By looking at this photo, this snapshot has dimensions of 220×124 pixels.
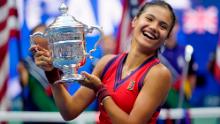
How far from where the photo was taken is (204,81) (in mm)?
4250

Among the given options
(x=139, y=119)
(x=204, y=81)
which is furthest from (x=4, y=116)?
(x=139, y=119)

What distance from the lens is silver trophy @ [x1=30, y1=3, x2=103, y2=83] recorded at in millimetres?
2166

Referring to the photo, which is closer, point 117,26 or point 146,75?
point 146,75

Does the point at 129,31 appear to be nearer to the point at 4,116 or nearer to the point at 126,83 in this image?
the point at 4,116

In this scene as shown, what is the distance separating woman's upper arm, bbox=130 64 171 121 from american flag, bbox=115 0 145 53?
1.92 metres

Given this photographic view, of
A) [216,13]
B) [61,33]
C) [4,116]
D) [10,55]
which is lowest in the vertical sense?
[4,116]

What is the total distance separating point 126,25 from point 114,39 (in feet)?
0.41

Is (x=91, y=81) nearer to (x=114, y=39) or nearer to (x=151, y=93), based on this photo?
(x=151, y=93)

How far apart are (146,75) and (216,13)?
2173mm

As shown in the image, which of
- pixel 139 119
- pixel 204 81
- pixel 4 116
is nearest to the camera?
pixel 139 119

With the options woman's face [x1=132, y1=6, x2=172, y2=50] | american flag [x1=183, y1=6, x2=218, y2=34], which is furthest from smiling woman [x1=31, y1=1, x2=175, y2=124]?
american flag [x1=183, y1=6, x2=218, y2=34]

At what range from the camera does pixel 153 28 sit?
223cm

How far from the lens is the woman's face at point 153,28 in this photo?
223 centimetres

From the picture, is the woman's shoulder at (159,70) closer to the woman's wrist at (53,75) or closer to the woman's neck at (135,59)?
the woman's neck at (135,59)
